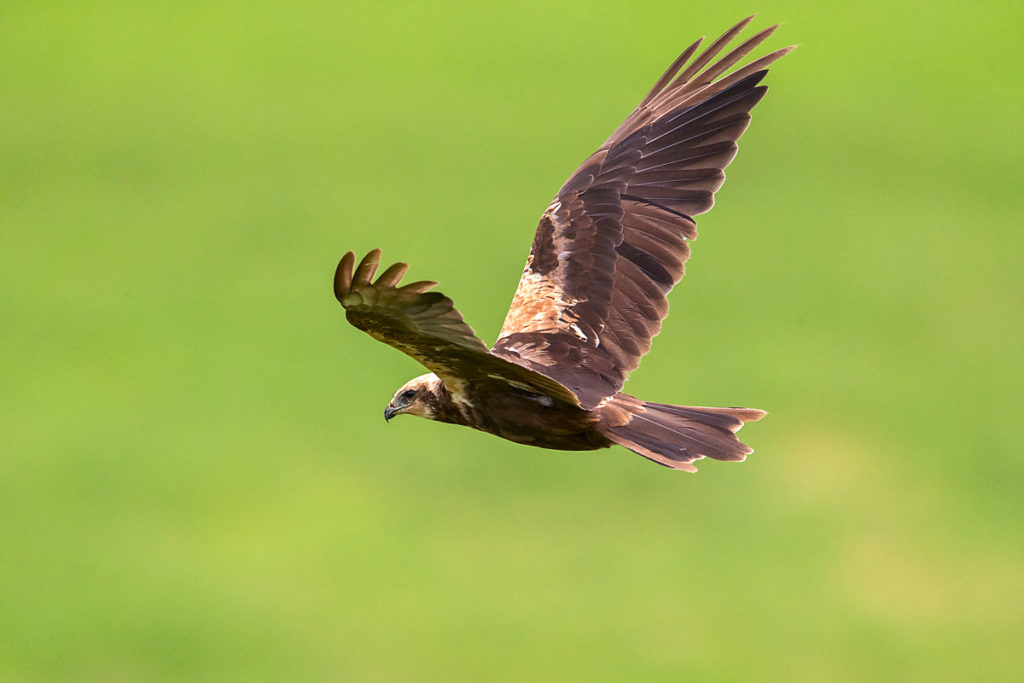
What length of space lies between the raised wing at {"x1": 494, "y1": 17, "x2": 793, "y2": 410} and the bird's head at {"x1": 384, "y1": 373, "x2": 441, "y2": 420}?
472 millimetres

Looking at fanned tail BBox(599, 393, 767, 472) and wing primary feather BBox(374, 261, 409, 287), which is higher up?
fanned tail BBox(599, 393, 767, 472)

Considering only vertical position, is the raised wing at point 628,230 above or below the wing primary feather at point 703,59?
below

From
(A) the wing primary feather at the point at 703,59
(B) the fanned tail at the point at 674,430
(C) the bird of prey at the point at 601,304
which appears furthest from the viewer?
(A) the wing primary feather at the point at 703,59

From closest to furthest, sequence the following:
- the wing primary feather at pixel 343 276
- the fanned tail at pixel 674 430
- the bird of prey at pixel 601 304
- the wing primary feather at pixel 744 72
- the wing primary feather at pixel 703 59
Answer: the wing primary feather at pixel 343 276, the bird of prey at pixel 601 304, the fanned tail at pixel 674 430, the wing primary feather at pixel 744 72, the wing primary feather at pixel 703 59

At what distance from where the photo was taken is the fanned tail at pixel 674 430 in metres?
10.6

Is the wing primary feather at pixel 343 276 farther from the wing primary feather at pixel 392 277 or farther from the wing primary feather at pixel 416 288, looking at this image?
the wing primary feather at pixel 416 288

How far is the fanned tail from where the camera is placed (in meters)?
10.6

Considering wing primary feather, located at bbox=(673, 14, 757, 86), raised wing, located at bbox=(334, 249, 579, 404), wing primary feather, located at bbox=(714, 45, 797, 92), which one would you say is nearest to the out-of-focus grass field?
wing primary feather, located at bbox=(673, 14, 757, 86)

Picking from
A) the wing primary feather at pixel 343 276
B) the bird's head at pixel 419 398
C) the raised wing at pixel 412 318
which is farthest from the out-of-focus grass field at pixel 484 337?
the wing primary feather at pixel 343 276

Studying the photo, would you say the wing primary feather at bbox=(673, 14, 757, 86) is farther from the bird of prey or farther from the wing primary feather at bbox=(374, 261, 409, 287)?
the wing primary feather at bbox=(374, 261, 409, 287)

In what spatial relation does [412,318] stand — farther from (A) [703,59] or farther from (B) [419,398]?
(A) [703,59]

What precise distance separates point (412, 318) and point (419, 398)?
1.92 m

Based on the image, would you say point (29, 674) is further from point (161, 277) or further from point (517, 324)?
point (517, 324)

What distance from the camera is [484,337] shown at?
31406 millimetres
